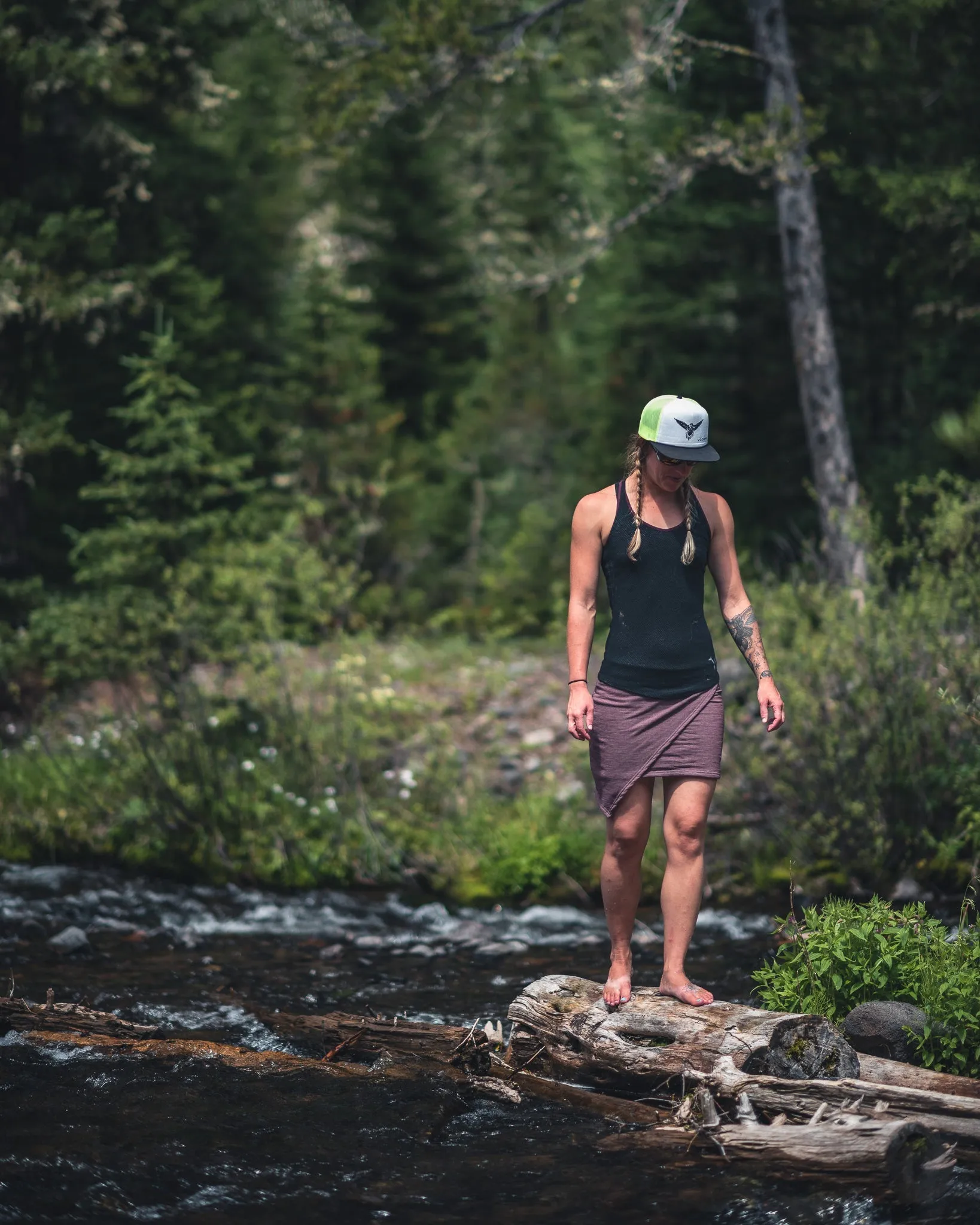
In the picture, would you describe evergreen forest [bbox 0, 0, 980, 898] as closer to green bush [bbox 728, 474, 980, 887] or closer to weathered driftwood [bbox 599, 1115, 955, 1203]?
green bush [bbox 728, 474, 980, 887]

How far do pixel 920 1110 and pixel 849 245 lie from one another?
12.7m

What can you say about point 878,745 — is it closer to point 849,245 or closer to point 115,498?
point 849,245

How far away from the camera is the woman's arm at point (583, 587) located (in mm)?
5492

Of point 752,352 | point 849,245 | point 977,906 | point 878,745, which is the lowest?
point 977,906

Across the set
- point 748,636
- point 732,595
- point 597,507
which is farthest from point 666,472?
point 748,636

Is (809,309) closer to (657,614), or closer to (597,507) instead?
(597,507)

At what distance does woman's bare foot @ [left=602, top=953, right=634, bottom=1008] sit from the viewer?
5.34 m

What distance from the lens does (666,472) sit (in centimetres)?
538

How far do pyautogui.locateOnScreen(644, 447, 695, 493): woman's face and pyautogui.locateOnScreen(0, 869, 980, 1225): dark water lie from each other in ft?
7.76

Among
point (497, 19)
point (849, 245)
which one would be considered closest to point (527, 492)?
point (849, 245)

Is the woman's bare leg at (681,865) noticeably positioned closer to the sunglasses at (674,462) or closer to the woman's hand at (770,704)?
the woman's hand at (770,704)

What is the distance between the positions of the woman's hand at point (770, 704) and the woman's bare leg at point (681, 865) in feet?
1.05

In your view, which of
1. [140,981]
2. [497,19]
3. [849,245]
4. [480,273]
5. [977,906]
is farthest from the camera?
[480,273]

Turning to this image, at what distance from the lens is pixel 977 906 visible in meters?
7.76
